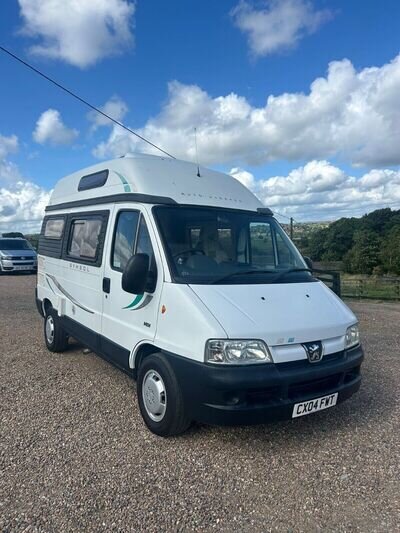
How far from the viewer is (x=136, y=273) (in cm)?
362

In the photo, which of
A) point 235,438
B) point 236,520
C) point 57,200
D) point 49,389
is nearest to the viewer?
point 236,520

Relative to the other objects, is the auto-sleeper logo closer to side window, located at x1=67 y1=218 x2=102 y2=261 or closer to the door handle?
side window, located at x1=67 y1=218 x2=102 y2=261

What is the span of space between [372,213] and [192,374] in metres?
77.2

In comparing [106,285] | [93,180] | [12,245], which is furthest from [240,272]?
[12,245]

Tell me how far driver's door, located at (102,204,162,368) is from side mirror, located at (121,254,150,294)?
0.54ft

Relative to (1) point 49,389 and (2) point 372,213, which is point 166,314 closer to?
(1) point 49,389

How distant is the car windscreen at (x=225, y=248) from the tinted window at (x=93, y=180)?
1.48m

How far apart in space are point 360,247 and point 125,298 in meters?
56.6

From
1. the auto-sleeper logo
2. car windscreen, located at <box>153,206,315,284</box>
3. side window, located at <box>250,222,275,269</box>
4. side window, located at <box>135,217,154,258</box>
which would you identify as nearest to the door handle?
the auto-sleeper logo

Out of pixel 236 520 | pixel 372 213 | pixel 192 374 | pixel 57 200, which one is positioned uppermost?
pixel 372 213

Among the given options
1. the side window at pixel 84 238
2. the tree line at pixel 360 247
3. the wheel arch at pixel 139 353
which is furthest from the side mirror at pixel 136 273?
the tree line at pixel 360 247

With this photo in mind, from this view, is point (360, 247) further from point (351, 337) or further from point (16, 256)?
point (351, 337)

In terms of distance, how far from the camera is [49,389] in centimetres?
500

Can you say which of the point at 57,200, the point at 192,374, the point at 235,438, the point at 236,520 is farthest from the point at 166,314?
the point at 57,200
